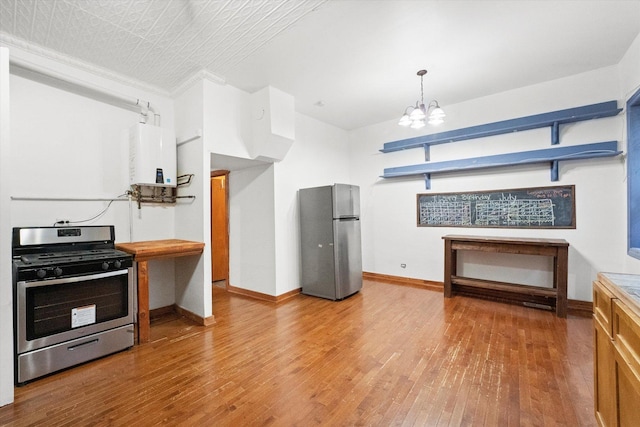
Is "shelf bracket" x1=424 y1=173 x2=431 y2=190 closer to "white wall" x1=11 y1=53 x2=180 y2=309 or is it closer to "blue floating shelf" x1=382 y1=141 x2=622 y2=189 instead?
"blue floating shelf" x1=382 y1=141 x2=622 y2=189

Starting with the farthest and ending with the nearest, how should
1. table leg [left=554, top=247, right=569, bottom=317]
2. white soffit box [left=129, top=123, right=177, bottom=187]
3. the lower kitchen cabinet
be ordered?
1. table leg [left=554, top=247, right=569, bottom=317]
2. white soffit box [left=129, top=123, right=177, bottom=187]
3. the lower kitchen cabinet

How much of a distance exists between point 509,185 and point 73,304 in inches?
212

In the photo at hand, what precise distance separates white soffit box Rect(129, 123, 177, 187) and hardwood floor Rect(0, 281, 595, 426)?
5.85 ft

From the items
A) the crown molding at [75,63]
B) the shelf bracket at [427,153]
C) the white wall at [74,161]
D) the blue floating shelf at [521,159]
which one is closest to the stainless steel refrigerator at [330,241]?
the blue floating shelf at [521,159]

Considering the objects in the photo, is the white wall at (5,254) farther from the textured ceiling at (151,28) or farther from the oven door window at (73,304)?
the textured ceiling at (151,28)

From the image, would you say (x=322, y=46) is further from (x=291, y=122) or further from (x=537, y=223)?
(x=537, y=223)

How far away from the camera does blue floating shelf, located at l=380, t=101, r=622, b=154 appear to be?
326cm

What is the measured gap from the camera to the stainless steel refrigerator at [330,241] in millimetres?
3996

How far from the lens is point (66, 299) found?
7.54 feet

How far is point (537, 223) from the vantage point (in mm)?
3750

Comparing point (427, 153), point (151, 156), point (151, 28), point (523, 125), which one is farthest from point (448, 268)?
point (151, 28)

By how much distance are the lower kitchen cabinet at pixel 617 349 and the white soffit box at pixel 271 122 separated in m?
3.41

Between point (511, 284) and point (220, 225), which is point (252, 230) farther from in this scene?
point (511, 284)

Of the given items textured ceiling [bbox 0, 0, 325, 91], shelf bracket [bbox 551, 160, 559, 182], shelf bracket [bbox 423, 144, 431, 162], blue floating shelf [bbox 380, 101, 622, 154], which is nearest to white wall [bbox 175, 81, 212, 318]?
textured ceiling [bbox 0, 0, 325, 91]
